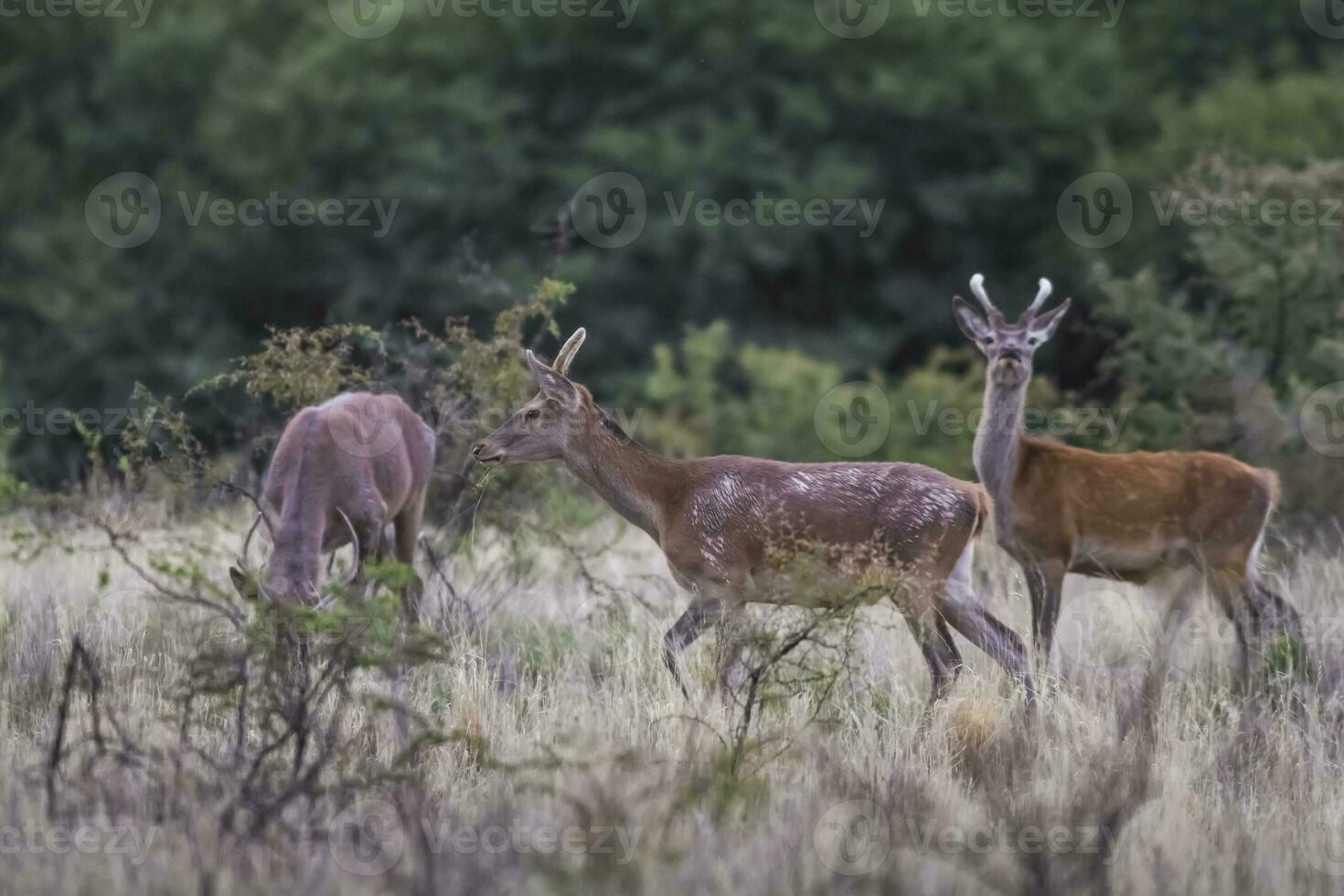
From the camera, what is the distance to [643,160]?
1065 inches

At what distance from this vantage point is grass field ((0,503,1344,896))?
6.02 metres

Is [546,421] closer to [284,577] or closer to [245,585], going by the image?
[284,577]

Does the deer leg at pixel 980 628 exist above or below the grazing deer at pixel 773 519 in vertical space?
below

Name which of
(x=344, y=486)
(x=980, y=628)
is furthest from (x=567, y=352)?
(x=980, y=628)

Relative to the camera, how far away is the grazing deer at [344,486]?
29.8 ft

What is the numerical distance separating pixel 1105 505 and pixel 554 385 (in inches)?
134

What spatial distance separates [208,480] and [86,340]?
57.9 feet

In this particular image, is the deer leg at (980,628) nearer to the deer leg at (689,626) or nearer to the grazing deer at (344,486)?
the deer leg at (689,626)

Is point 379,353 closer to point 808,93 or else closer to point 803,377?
point 803,377

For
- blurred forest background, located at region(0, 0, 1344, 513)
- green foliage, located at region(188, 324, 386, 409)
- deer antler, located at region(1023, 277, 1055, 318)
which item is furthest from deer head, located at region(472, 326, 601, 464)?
blurred forest background, located at region(0, 0, 1344, 513)

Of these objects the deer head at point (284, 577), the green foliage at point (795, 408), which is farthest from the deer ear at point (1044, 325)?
the green foliage at point (795, 408)

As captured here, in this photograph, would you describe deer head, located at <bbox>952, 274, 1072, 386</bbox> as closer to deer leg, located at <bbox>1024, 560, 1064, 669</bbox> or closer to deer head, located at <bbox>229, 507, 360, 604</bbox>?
deer leg, located at <bbox>1024, 560, 1064, 669</bbox>

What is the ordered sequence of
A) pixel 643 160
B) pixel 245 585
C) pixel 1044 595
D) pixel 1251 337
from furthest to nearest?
pixel 643 160 → pixel 1251 337 → pixel 1044 595 → pixel 245 585

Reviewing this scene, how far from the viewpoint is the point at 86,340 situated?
2661cm
